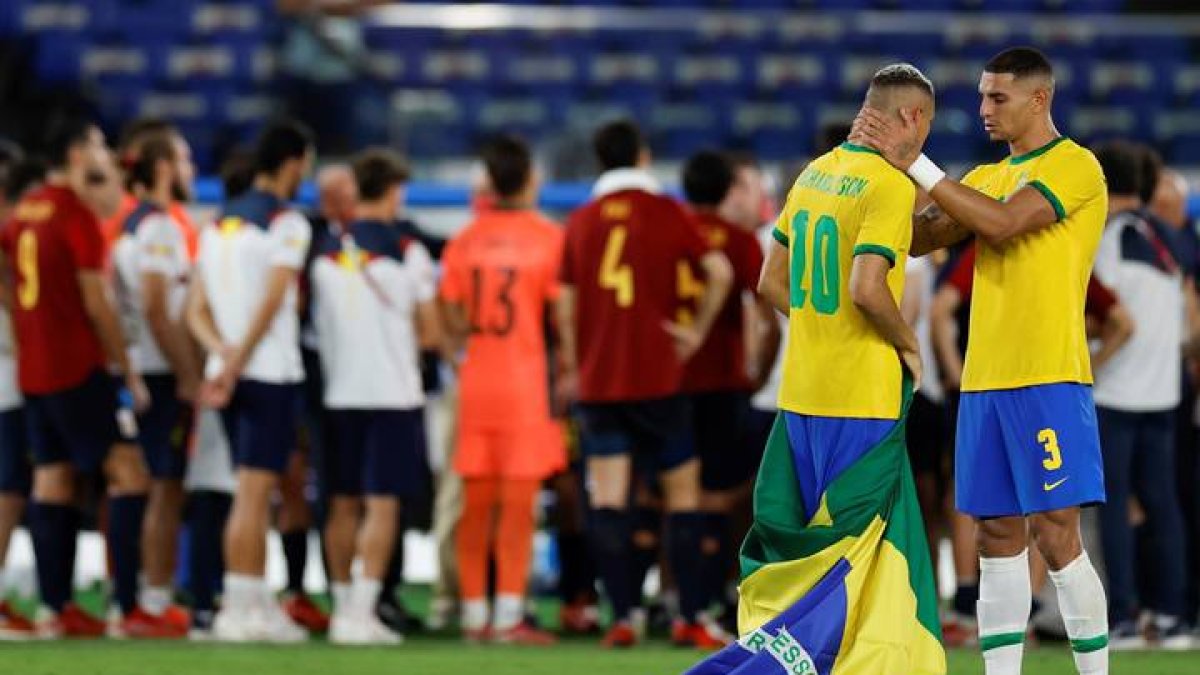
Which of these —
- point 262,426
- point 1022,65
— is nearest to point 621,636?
point 262,426

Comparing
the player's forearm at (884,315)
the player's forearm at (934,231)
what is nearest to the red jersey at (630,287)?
the player's forearm at (934,231)

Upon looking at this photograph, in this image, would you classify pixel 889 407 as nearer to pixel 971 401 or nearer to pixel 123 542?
pixel 971 401

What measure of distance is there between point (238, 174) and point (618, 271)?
1.81 meters

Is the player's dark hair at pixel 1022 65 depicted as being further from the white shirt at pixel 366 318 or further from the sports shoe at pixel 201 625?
the sports shoe at pixel 201 625

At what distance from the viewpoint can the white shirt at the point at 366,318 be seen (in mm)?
9172

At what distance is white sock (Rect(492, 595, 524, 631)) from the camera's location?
9.16 m

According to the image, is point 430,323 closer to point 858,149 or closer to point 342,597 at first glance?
point 342,597

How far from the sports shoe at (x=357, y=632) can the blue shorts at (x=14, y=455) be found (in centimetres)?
163

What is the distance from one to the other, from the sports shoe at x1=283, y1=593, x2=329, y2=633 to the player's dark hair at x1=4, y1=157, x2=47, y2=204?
2.24 metres

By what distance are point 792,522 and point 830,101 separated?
12581mm

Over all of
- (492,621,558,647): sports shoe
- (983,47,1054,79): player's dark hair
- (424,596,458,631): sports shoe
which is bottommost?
(424,596,458,631): sports shoe

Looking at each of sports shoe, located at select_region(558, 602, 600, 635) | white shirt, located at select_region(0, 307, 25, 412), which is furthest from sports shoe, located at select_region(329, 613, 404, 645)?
white shirt, located at select_region(0, 307, 25, 412)

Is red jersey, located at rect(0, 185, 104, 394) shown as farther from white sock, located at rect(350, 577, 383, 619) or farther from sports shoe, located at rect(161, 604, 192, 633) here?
white sock, located at rect(350, 577, 383, 619)

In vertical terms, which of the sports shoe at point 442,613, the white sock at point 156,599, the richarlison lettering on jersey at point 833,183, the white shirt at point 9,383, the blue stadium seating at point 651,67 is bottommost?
the sports shoe at point 442,613
